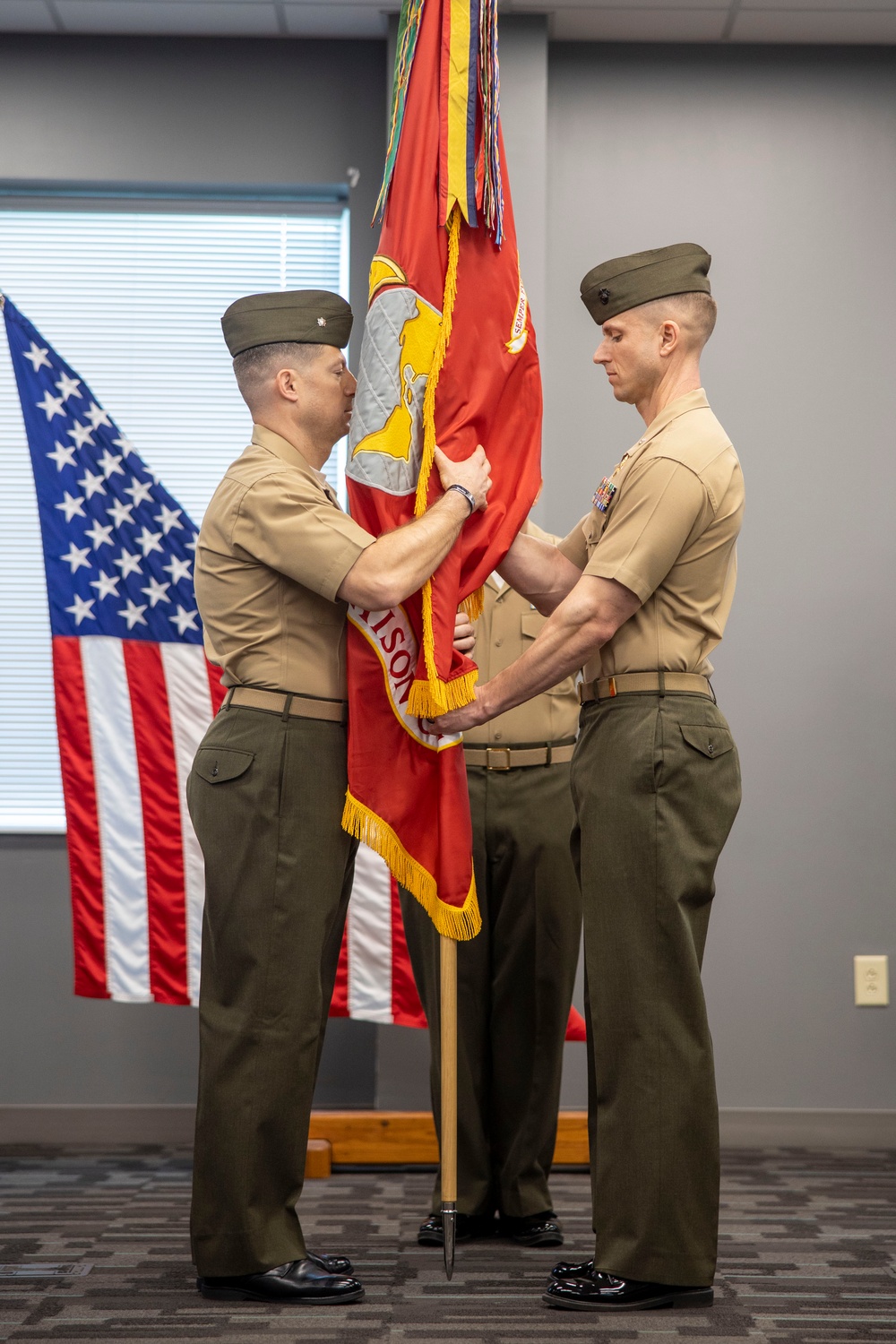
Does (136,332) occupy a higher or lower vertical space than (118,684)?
higher

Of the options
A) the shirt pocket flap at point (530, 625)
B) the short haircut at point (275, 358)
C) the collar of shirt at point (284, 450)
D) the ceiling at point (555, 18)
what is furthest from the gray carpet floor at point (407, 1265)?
the ceiling at point (555, 18)

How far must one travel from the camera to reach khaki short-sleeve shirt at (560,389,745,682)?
203cm

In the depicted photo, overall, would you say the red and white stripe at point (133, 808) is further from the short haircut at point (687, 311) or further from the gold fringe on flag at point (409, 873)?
the short haircut at point (687, 311)

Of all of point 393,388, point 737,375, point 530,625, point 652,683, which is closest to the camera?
point 652,683

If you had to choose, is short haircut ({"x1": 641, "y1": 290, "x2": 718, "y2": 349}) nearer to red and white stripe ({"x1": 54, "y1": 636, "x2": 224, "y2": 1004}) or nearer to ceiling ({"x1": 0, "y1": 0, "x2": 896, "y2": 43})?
red and white stripe ({"x1": 54, "y1": 636, "x2": 224, "y2": 1004})

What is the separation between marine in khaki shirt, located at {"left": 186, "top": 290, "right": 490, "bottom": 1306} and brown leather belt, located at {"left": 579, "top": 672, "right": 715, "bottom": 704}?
365 millimetres

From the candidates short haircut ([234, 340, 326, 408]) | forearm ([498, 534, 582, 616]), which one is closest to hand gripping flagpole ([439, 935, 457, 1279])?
forearm ([498, 534, 582, 616])

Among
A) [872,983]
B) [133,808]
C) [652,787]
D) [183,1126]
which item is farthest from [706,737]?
[183,1126]

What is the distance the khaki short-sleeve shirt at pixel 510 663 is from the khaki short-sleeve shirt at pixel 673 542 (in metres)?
0.47

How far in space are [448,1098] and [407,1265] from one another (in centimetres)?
41

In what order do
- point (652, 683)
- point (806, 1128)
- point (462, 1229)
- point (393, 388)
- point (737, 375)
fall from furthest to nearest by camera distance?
point (737, 375) → point (806, 1128) → point (462, 1229) → point (393, 388) → point (652, 683)

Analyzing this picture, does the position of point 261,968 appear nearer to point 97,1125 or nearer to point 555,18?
point 97,1125

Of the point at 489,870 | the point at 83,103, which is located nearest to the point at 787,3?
the point at 83,103

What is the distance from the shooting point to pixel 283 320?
221cm
